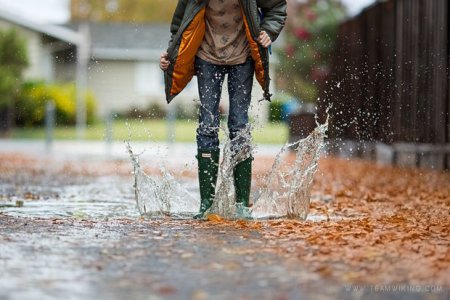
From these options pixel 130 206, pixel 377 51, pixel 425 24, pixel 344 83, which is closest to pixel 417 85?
pixel 425 24

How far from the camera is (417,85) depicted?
13766 mm

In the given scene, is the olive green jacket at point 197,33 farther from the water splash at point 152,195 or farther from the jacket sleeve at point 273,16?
the water splash at point 152,195

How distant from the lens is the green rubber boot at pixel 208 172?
21.4 ft

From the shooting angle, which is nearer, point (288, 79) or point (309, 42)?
point (309, 42)

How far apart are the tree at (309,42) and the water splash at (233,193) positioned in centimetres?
2025

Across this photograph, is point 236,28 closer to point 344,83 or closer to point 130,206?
point 130,206

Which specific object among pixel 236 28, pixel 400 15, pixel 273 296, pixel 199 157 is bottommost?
pixel 273 296

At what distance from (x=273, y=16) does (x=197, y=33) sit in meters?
0.48

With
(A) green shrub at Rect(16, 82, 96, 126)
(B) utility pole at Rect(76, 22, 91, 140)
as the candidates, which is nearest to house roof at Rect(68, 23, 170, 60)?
(B) utility pole at Rect(76, 22, 91, 140)

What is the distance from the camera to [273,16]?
6566 millimetres

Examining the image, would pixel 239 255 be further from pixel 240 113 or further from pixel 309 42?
pixel 309 42

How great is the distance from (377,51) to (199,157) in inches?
403

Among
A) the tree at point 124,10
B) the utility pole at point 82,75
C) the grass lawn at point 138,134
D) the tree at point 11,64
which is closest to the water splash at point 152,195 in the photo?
the grass lawn at point 138,134

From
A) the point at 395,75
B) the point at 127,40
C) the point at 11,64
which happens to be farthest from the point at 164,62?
the point at 127,40
